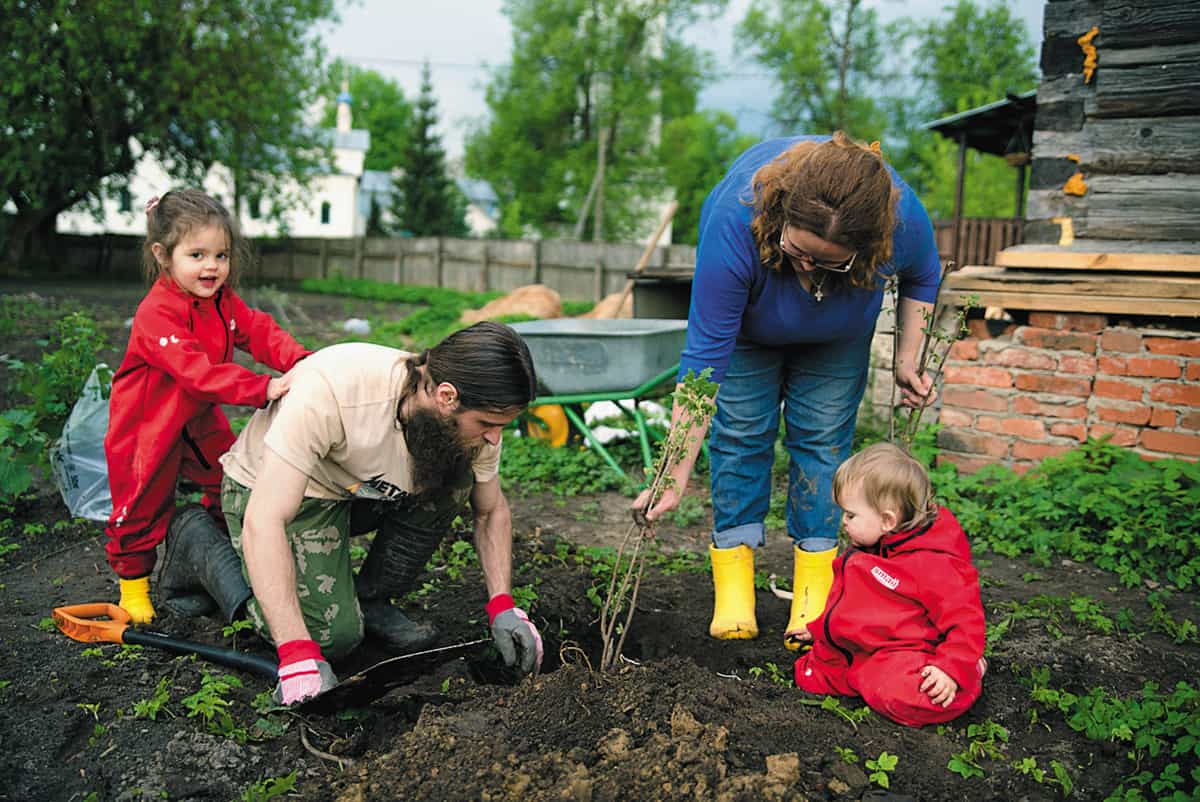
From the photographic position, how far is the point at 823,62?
27.9 m

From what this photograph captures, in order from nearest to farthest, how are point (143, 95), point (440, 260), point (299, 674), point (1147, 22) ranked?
1. point (299, 674)
2. point (1147, 22)
3. point (143, 95)
4. point (440, 260)

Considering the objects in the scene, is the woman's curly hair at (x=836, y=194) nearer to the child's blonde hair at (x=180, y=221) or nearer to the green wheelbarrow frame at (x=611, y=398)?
the child's blonde hair at (x=180, y=221)

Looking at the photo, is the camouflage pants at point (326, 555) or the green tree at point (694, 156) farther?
the green tree at point (694, 156)

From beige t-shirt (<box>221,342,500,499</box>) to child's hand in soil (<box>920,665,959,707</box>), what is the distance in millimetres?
1283

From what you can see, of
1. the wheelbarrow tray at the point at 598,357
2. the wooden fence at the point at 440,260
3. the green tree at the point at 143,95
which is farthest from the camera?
the wooden fence at the point at 440,260

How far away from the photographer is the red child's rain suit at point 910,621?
238 cm

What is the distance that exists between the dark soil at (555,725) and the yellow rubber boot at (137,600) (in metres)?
0.11

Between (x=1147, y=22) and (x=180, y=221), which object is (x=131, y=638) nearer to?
(x=180, y=221)

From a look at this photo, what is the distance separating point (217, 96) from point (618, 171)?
14200 mm

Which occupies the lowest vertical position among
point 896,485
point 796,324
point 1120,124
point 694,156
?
point 896,485

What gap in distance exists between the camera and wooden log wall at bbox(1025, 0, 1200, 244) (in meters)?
4.72

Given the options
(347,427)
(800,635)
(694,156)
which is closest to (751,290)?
(800,635)

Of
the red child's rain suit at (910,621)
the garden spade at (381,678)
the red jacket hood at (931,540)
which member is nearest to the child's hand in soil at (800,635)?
the red child's rain suit at (910,621)

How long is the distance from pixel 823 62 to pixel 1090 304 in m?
25.4
